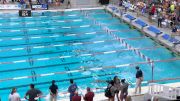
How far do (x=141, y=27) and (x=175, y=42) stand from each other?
160 inches

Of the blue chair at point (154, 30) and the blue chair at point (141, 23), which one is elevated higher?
the blue chair at point (141, 23)

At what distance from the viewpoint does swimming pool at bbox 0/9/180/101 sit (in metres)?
15.5

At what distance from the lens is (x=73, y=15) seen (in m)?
27.1

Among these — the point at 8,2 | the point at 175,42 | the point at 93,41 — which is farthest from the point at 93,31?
the point at 8,2

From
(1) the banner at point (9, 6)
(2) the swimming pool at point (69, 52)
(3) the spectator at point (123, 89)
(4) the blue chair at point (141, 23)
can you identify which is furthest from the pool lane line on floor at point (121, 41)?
(1) the banner at point (9, 6)

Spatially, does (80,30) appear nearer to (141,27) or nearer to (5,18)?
(141,27)

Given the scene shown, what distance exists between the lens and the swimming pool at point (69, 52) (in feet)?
50.8

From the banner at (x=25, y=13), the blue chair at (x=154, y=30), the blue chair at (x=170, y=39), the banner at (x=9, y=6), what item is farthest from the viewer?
the banner at (x=9, y=6)

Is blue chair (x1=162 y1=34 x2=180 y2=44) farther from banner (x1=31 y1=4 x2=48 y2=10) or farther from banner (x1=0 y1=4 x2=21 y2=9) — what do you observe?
banner (x1=0 y1=4 x2=21 y2=9)

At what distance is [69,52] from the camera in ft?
61.7

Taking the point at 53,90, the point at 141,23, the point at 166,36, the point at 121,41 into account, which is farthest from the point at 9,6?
the point at 53,90

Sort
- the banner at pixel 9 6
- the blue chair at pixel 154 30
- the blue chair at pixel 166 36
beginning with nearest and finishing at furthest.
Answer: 1. the blue chair at pixel 166 36
2. the blue chair at pixel 154 30
3. the banner at pixel 9 6

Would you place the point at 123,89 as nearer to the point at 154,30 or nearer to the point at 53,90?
the point at 53,90

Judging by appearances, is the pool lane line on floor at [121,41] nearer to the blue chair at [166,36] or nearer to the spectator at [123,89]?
the blue chair at [166,36]
